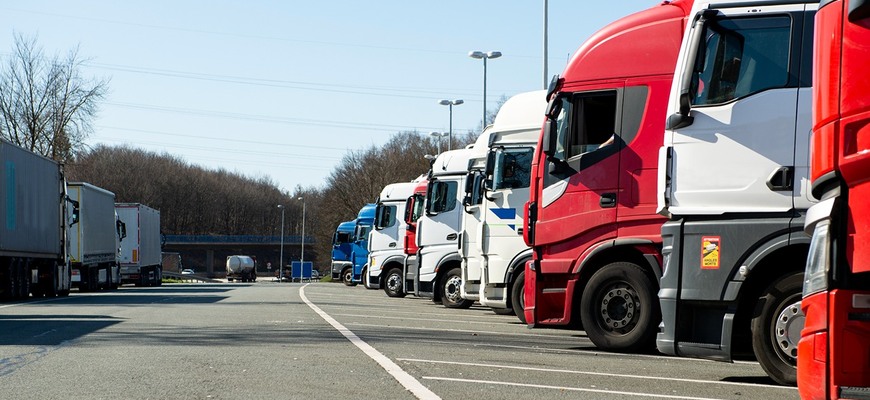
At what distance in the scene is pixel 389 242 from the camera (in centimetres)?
3325

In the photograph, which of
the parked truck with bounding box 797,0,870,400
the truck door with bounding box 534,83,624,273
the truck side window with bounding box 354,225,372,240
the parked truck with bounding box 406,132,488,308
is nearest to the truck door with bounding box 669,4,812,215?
the truck door with bounding box 534,83,624,273

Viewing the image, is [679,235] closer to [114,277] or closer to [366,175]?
[114,277]

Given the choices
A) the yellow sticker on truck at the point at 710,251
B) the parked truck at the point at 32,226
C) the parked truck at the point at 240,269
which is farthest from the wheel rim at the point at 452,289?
the parked truck at the point at 240,269

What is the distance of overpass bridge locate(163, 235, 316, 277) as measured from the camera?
427 ft

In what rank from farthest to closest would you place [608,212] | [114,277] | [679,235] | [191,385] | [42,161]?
[114,277] → [42,161] → [608,212] → [679,235] → [191,385]

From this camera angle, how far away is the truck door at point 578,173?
1277 centimetres

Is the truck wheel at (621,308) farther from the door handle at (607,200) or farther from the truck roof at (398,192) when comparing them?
the truck roof at (398,192)

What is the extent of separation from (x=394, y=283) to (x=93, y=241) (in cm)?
1246

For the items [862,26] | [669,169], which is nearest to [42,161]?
[669,169]

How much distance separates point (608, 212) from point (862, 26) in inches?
296

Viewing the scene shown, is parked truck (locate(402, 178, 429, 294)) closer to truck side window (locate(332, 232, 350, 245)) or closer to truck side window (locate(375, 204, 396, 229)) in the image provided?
truck side window (locate(375, 204, 396, 229))

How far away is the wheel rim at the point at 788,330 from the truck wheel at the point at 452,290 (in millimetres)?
15249

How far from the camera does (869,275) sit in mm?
5219

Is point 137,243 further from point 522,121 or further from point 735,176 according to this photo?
point 735,176
